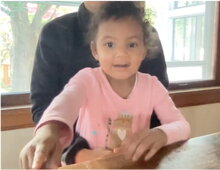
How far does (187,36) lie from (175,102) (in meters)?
0.14

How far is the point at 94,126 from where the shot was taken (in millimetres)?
447

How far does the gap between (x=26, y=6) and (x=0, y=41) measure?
70mm

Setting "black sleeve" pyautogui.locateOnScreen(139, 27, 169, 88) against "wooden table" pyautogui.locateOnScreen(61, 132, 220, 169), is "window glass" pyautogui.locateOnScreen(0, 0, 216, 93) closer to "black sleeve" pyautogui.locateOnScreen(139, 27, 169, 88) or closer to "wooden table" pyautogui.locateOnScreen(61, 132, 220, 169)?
"black sleeve" pyautogui.locateOnScreen(139, 27, 169, 88)

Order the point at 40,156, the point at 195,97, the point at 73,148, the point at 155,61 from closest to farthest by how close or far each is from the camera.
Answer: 1. the point at 40,156
2. the point at 73,148
3. the point at 155,61
4. the point at 195,97

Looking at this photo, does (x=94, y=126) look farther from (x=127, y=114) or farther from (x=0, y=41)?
(x=0, y=41)

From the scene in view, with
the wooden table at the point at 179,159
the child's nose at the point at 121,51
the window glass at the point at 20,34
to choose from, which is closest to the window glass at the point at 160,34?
the window glass at the point at 20,34

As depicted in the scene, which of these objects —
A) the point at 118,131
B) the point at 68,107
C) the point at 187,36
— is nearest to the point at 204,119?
the point at 187,36

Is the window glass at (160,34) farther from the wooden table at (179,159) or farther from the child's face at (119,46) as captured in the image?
the wooden table at (179,159)

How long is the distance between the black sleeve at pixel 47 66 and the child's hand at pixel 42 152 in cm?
15

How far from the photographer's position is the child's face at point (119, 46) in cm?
42

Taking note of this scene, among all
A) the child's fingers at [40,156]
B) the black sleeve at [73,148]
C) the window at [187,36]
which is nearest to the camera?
the child's fingers at [40,156]

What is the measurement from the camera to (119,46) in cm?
43

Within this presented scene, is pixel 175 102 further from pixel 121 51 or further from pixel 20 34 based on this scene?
pixel 20 34

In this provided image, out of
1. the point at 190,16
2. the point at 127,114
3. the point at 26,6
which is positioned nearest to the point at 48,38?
the point at 26,6
